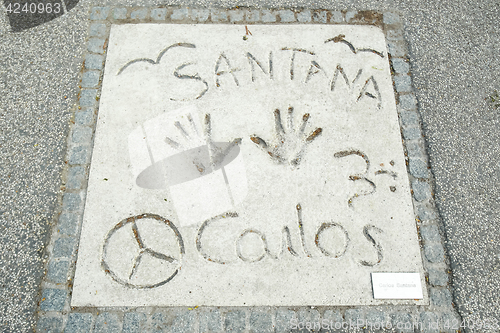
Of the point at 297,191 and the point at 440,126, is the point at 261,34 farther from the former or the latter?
the point at 440,126

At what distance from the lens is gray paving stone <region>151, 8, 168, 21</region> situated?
8.14 ft

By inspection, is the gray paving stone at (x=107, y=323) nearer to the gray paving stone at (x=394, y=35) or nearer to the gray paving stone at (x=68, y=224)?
the gray paving stone at (x=68, y=224)

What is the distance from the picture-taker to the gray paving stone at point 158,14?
8.14 ft

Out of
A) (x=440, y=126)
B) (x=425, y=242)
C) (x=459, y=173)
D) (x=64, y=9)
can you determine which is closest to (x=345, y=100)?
(x=440, y=126)

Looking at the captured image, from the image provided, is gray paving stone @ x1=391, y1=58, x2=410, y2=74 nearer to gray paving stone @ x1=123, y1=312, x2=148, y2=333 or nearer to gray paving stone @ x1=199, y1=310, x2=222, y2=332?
gray paving stone @ x1=199, y1=310, x2=222, y2=332

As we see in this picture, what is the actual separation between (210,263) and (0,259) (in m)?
1.21

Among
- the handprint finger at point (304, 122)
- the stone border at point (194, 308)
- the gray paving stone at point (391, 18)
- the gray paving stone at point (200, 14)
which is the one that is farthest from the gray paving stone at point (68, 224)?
the gray paving stone at point (391, 18)

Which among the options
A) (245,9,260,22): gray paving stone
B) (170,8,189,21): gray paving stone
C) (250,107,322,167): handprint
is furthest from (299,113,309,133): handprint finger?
(170,8,189,21): gray paving stone

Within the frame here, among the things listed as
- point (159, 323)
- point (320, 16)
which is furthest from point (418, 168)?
point (159, 323)

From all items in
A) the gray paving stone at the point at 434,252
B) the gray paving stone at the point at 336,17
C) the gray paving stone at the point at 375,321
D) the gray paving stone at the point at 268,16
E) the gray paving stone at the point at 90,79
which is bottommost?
the gray paving stone at the point at 375,321

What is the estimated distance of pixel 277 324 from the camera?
5.98ft

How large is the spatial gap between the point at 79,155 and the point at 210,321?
1.31m

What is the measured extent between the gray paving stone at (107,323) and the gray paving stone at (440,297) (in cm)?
178

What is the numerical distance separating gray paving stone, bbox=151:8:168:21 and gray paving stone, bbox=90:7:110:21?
1.16ft
